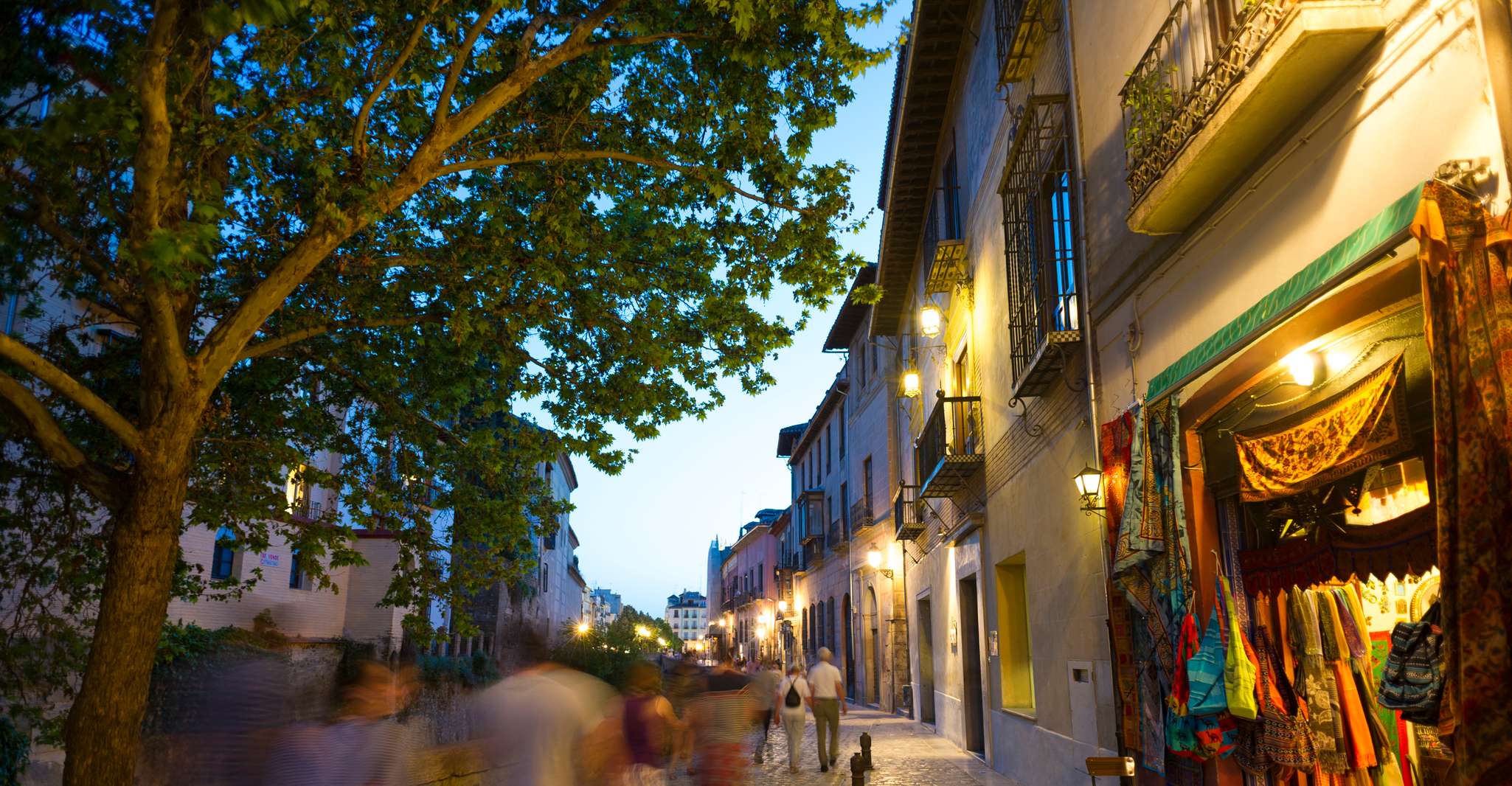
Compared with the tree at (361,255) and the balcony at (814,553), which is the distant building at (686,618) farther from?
the tree at (361,255)

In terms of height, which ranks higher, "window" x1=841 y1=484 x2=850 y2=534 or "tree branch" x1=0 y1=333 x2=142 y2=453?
"window" x1=841 y1=484 x2=850 y2=534

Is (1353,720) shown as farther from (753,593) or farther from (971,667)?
(753,593)

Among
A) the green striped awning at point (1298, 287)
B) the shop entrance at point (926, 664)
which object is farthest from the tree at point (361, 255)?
the shop entrance at point (926, 664)

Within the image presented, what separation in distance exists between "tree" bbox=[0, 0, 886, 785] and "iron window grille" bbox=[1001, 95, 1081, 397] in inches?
71.8

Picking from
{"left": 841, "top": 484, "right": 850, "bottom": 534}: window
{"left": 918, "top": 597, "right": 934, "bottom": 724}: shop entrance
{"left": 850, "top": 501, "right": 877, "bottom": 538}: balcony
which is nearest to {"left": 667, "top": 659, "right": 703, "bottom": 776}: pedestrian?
{"left": 918, "top": 597, "right": 934, "bottom": 724}: shop entrance

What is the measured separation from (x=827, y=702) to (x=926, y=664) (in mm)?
6979

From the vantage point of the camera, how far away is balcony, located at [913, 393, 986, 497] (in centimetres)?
1334

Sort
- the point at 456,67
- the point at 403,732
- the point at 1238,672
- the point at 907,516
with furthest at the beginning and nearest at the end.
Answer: the point at 907,516, the point at 456,67, the point at 403,732, the point at 1238,672

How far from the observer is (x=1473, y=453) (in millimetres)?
3330

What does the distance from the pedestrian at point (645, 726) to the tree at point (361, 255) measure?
330 centimetres

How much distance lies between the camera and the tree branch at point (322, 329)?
8.56 meters

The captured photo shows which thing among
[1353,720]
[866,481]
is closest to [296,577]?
[866,481]

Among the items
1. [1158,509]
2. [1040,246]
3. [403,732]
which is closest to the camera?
[1158,509]

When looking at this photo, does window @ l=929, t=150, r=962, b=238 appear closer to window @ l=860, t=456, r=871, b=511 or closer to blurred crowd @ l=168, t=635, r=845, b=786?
blurred crowd @ l=168, t=635, r=845, b=786
